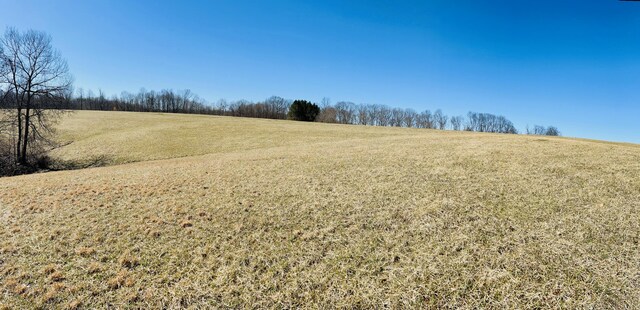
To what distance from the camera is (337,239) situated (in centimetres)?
747

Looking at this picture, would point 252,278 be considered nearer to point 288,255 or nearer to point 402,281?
point 288,255

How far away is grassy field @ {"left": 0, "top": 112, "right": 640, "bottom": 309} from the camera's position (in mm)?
5492

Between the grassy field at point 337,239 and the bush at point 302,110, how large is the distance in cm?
7137

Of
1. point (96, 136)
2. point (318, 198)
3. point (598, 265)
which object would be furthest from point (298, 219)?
point (96, 136)

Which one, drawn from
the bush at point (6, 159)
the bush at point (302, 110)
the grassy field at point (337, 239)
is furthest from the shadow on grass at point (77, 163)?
the bush at point (302, 110)

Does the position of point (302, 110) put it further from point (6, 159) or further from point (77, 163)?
point (6, 159)

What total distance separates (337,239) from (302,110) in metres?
78.5

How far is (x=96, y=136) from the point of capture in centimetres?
3581

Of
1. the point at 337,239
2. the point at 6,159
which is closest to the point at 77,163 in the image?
the point at 6,159

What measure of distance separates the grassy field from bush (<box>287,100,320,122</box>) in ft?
234

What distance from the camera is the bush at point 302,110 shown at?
83.9 meters

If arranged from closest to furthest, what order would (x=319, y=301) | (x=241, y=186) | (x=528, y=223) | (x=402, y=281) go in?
(x=319, y=301)
(x=402, y=281)
(x=528, y=223)
(x=241, y=186)

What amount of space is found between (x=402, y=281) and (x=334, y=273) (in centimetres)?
144

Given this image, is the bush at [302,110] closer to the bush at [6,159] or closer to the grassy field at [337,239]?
the bush at [6,159]
